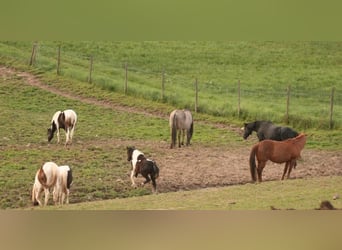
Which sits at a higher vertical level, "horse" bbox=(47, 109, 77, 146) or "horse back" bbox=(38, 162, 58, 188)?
"horse" bbox=(47, 109, 77, 146)

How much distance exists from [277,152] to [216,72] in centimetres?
119

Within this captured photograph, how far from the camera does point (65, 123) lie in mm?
6078

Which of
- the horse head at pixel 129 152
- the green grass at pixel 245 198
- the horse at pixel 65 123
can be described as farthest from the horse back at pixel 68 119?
the green grass at pixel 245 198

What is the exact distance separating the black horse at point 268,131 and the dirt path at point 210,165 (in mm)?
166

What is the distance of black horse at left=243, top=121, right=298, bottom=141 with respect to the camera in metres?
6.14

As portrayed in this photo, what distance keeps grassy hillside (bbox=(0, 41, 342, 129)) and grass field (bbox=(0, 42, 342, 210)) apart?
0.03ft

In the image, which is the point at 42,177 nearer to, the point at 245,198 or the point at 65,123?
the point at 65,123

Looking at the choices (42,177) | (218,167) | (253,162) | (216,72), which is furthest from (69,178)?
(216,72)

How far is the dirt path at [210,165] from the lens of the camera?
5785 millimetres

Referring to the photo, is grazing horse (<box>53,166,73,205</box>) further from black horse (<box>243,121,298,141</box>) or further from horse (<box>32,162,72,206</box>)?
black horse (<box>243,121,298,141</box>)

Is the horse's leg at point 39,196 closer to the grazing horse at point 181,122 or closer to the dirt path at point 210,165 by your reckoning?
the dirt path at point 210,165

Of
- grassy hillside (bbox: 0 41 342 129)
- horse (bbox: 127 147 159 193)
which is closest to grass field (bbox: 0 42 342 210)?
grassy hillside (bbox: 0 41 342 129)

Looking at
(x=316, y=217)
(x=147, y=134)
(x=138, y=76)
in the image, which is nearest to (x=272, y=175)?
(x=147, y=134)

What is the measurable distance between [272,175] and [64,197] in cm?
184
